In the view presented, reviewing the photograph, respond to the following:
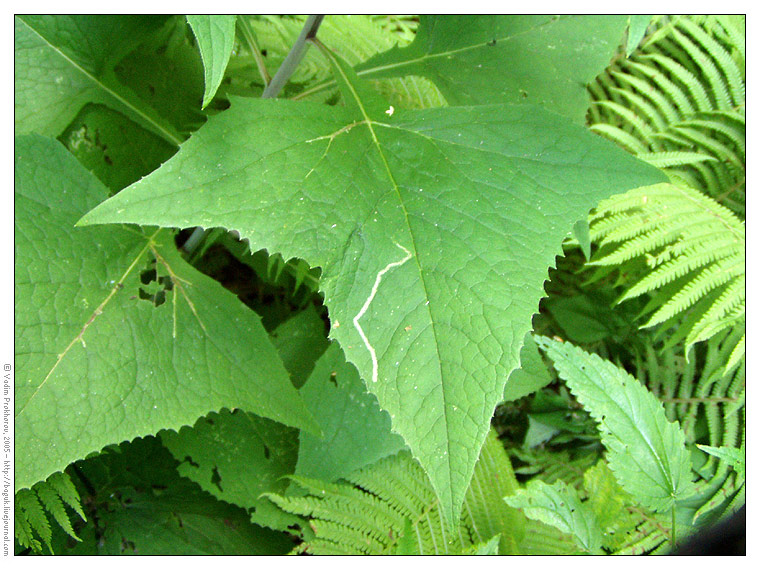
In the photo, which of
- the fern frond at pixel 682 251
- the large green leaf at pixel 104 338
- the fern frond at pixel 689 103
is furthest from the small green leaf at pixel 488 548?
the fern frond at pixel 689 103

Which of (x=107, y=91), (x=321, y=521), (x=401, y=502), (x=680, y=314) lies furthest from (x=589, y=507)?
(x=107, y=91)

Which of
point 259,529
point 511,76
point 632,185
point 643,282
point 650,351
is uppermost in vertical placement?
point 511,76

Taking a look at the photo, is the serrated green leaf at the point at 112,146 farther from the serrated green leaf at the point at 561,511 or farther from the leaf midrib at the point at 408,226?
the serrated green leaf at the point at 561,511

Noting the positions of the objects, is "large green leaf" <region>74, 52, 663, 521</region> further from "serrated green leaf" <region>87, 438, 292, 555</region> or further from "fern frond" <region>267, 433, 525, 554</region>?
"serrated green leaf" <region>87, 438, 292, 555</region>

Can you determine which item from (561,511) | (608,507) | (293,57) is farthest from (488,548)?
(293,57)

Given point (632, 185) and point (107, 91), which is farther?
point (107, 91)

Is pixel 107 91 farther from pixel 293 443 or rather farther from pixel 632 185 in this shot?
pixel 632 185
